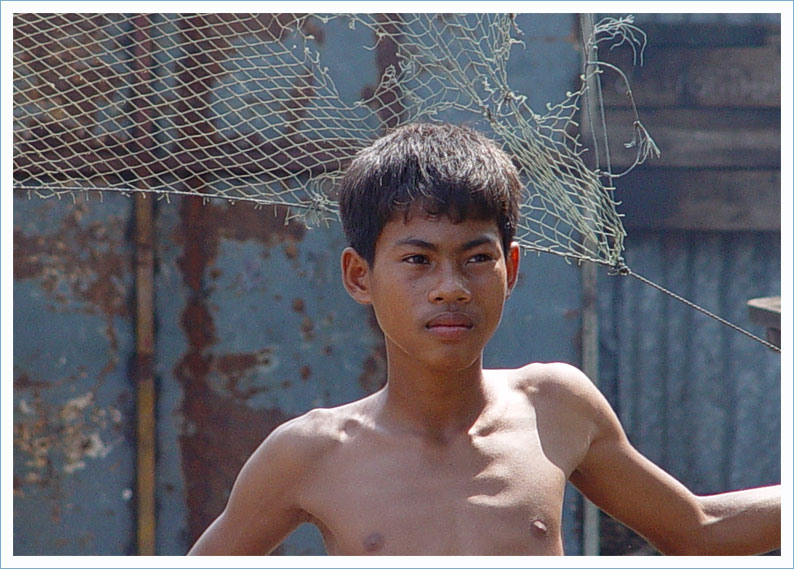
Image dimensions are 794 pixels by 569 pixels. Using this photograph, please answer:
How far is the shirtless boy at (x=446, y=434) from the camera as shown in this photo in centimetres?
143

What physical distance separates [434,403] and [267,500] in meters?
0.29

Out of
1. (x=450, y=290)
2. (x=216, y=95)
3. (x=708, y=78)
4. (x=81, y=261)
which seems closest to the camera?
(x=450, y=290)

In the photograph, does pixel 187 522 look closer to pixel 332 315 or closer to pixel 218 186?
pixel 332 315

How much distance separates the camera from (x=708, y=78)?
344 centimetres

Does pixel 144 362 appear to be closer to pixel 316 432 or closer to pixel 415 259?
pixel 316 432

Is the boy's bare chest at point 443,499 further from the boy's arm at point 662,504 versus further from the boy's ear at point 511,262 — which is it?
the boy's ear at point 511,262

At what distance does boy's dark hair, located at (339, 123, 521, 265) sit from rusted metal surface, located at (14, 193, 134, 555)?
157cm

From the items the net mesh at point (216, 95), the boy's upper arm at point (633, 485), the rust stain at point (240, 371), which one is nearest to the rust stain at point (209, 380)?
the rust stain at point (240, 371)

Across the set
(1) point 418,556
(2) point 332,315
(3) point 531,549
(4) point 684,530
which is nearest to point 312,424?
(1) point 418,556

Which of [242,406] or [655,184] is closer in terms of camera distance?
[242,406]

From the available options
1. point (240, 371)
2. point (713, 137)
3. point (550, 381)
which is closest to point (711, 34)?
point (713, 137)

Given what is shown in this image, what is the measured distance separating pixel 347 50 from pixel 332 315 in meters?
0.75

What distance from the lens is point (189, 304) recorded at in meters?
2.95

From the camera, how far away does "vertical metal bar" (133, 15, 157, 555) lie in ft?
9.55
